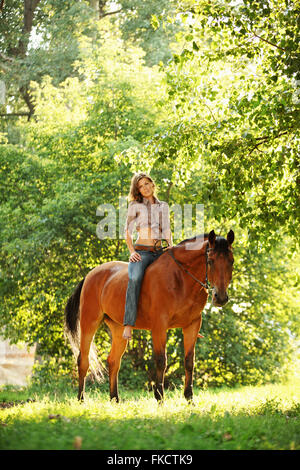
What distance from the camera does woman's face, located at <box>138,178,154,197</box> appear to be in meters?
6.91

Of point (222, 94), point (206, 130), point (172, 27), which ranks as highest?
point (172, 27)

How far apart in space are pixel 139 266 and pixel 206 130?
2.45 m

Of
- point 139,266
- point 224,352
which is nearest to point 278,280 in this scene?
point 224,352

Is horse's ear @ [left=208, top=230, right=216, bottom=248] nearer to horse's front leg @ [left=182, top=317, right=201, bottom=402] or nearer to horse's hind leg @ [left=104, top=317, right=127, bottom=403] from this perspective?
horse's front leg @ [left=182, top=317, right=201, bottom=402]

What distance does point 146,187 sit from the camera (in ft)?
22.7

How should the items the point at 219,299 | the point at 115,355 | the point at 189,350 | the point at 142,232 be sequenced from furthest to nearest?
the point at 115,355 → the point at 142,232 → the point at 189,350 → the point at 219,299

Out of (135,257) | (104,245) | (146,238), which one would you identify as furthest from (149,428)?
(104,245)

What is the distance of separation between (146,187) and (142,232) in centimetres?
62

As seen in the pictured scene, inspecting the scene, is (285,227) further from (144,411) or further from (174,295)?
(144,411)

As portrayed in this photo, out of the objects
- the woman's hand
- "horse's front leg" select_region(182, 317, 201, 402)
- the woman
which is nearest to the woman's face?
the woman

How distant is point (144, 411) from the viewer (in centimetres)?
558

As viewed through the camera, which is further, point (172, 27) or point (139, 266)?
point (172, 27)

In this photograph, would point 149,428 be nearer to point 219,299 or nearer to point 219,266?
point 219,299

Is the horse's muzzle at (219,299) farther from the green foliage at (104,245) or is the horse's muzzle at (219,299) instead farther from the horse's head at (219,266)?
the green foliage at (104,245)
